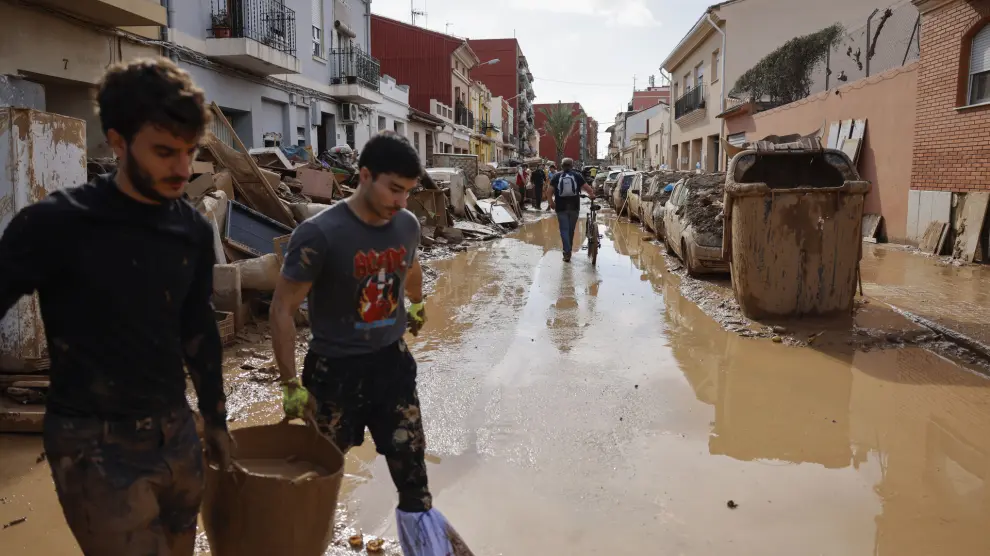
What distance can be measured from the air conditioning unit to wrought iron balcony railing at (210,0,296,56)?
4.18 m

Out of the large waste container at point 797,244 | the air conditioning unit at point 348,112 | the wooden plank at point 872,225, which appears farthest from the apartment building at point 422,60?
the large waste container at point 797,244

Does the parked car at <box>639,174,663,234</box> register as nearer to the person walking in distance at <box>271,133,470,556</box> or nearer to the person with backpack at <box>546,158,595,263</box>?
the person with backpack at <box>546,158,595,263</box>

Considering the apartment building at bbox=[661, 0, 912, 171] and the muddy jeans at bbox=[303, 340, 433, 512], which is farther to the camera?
the apartment building at bbox=[661, 0, 912, 171]

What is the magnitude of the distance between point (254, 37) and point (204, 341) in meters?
14.9

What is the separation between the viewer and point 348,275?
2.54 metres

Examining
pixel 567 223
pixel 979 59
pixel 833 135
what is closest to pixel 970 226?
pixel 979 59

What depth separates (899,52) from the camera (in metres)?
16.3

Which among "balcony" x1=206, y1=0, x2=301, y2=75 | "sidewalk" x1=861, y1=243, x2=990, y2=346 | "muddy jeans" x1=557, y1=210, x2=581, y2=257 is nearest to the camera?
"sidewalk" x1=861, y1=243, x2=990, y2=346

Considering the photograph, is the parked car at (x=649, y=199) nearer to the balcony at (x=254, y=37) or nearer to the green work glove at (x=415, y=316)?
the balcony at (x=254, y=37)

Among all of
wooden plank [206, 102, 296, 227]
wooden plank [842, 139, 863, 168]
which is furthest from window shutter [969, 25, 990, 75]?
Result: wooden plank [206, 102, 296, 227]

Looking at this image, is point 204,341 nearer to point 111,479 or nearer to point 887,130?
point 111,479

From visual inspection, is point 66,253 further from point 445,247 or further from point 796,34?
point 796,34

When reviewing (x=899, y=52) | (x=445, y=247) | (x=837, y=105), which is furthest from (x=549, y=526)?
(x=899, y=52)

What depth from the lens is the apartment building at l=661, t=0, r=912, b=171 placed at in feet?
78.3
